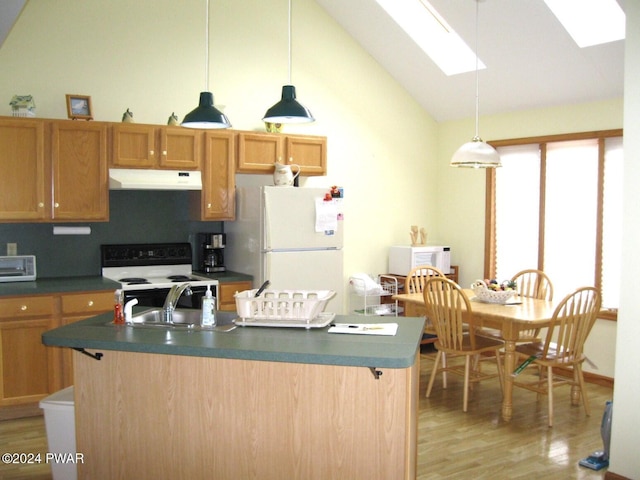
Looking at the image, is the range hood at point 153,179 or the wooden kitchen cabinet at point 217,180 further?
the wooden kitchen cabinet at point 217,180

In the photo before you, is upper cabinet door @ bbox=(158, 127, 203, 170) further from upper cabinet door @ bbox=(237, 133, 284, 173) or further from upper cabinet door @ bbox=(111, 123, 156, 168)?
upper cabinet door @ bbox=(237, 133, 284, 173)

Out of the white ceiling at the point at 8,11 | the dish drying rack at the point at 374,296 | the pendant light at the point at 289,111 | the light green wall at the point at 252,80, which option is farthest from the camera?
the dish drying rack at the point at 374,296

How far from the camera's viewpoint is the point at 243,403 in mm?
2635

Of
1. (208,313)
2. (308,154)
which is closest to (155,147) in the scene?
(308,154)

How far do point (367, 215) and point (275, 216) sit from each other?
155cm

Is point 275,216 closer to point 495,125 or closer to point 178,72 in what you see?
point 178,72

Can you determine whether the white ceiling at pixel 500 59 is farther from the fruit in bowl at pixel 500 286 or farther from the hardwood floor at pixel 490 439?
the hardwood floor at pixel 490 439

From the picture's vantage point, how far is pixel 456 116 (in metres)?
6.32

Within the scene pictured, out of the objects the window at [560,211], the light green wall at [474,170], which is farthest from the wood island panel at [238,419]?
the light green wall at [474,170]

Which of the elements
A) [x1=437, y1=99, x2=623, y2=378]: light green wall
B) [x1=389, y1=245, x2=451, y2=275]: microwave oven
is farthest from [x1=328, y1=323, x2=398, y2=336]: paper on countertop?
[x1=389, y1=245, x2=451, y2=275]: microwave oven

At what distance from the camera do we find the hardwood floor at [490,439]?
345 cm

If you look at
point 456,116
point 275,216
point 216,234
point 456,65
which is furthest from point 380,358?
point 456,116

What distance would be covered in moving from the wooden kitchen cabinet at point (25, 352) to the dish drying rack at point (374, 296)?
2.67m

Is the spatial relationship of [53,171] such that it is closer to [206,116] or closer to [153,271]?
[153,271]
